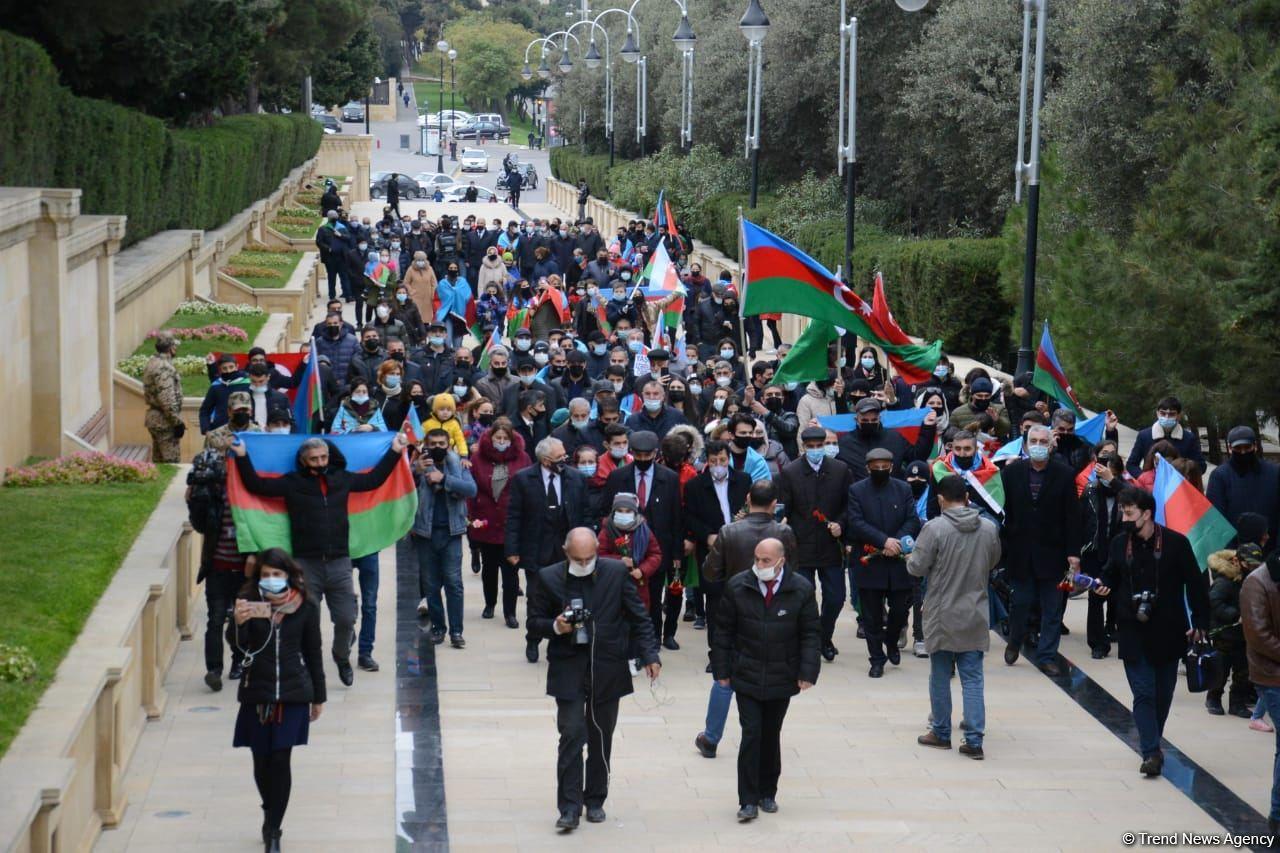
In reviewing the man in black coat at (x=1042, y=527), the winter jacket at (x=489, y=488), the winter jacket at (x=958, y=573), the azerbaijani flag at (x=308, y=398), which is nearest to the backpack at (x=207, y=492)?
the winter jacket at (x=489, y=488)

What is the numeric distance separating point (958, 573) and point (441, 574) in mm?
4086

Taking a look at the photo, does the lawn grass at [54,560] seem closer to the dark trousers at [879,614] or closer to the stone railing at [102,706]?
the stone railing at [102,706]

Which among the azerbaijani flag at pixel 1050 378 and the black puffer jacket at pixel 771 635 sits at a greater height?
the azerbaijani flag at pixel 1050 378

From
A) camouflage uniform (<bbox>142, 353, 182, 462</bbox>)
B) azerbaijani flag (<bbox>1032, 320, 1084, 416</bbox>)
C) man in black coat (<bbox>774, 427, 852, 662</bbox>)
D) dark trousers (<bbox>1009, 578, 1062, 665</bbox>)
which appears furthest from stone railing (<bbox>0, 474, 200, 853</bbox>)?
azerbaijani flag (<bbox>1032, 320, 1084, 416</bbox>)

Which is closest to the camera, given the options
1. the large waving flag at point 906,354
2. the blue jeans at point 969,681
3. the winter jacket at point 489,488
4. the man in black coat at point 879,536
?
the blue jeans at point 969,681

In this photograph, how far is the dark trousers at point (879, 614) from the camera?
1244 centimetres

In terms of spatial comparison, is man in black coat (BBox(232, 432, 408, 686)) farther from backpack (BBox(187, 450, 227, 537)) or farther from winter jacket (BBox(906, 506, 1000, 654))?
winter jacket (BBox(906, 506, 1000, 654))

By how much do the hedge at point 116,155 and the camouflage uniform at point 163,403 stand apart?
484 centimetres

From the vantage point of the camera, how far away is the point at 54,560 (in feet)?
38.0

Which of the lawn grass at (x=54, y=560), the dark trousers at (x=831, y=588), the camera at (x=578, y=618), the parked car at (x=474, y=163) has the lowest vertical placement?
the dark trousers at (x=831, y=588)

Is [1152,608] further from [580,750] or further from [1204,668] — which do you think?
[580,750]

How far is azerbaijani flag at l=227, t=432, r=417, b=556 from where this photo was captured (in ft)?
36.4

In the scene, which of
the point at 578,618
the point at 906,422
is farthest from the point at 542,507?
the point at 906,422

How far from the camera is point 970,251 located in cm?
2630
